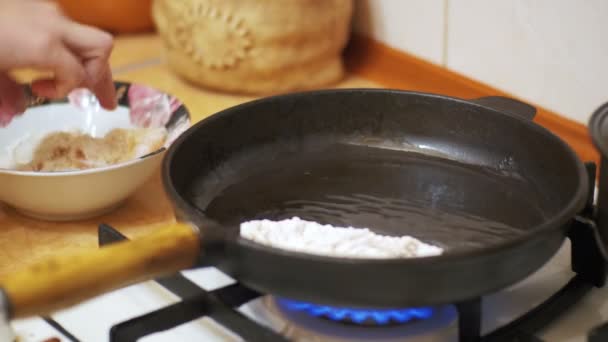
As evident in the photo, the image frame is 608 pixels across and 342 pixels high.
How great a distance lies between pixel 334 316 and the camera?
566mm

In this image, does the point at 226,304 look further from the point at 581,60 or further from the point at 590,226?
the point at 581,60

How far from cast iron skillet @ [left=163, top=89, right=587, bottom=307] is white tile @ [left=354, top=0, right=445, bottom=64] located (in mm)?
279

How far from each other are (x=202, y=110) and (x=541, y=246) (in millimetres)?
628

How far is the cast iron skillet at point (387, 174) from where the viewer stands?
0.52 meters

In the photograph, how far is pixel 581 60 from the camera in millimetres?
839

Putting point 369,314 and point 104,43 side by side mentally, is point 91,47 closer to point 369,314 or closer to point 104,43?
point 104,43

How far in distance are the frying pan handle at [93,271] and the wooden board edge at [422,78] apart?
53 cm

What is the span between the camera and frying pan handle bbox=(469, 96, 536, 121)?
0.72 metres

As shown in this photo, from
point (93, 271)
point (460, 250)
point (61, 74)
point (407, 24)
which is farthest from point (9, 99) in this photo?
point (407, 24)

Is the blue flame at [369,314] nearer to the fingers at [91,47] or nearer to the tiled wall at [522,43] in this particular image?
the fingers at [91,47]

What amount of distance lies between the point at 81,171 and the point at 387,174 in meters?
0.29

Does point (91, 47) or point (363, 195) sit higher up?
point (91, 47)

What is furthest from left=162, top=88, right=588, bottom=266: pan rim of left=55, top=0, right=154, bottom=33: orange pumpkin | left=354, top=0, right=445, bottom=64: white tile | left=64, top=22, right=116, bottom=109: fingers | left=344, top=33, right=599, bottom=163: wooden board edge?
left=55, top=0, right=154, bottom=33: orange pumpkin

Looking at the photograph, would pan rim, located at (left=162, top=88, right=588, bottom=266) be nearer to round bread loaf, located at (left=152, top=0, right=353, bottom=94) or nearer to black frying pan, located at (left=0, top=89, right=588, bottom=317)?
black frying pan, located at (left=0, top=89, right=588, bottom=317)
